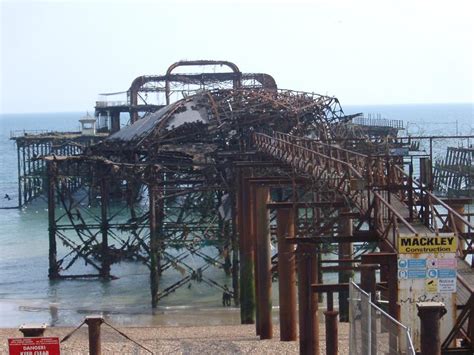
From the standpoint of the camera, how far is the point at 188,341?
24.0 m

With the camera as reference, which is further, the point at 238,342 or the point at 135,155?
the point at 135,155

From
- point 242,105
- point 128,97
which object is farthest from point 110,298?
point 128,97

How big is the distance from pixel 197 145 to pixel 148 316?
1018 centimetres

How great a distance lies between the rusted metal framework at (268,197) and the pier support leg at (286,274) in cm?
3

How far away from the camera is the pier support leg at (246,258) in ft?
88.6

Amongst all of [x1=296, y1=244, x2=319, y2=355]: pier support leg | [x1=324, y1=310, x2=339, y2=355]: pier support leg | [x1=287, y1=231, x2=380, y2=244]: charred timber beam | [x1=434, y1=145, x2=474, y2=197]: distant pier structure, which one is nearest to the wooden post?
[x1=296, y1=244, x2=319, y2=355]: pier support leg

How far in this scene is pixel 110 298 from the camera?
33562 millimetres

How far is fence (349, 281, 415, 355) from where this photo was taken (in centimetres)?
1167

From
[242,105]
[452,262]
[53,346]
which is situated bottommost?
[53,346]

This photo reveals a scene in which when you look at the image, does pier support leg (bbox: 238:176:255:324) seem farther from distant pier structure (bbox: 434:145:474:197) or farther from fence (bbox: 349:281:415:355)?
distant pier structure (bbox: 434:145:474:197)

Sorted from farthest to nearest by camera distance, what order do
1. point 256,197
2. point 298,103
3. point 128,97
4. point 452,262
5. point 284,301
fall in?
point 128,97, point 298,103, point 256,197, point 284,301, point 452,262

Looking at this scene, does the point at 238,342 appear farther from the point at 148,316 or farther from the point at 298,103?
the point at 298,103

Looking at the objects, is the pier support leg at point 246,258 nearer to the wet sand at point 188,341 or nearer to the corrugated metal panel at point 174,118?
the wet sand at point 188,341

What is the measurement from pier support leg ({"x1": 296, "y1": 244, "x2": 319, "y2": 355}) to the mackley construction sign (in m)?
3.09
